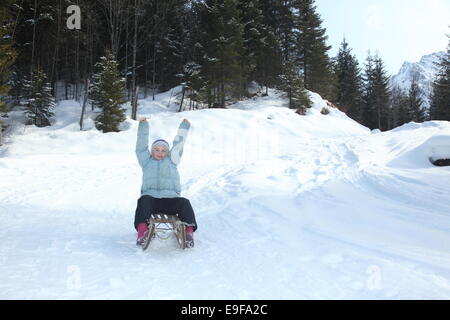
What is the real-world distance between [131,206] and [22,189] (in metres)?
2.99

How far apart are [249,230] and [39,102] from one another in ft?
66.0

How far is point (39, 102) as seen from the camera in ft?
66.4

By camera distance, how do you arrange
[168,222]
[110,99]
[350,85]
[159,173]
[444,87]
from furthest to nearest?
[350,85]
[444,87]
[110,99]
[159,173]
[168,222]

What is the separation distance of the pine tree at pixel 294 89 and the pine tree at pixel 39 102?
663 inches

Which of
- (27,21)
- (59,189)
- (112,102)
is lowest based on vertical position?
(59,189)

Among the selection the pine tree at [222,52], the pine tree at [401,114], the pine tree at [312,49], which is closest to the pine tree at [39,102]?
the pine tree at [222,52]

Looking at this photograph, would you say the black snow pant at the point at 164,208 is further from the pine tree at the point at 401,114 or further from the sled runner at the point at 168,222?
the pine tree at the point at 401,114

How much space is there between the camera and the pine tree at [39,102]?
19.7 metres

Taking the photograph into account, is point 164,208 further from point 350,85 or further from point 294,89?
point 350,85

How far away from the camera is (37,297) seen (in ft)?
8.73

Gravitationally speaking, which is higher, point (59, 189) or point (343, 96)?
point (343, 96)

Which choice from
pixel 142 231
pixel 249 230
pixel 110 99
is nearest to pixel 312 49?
pixel 110 99

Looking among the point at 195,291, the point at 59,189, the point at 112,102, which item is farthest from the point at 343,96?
the point at 195,291

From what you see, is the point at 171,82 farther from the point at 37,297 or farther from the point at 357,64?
the point at 37,297
